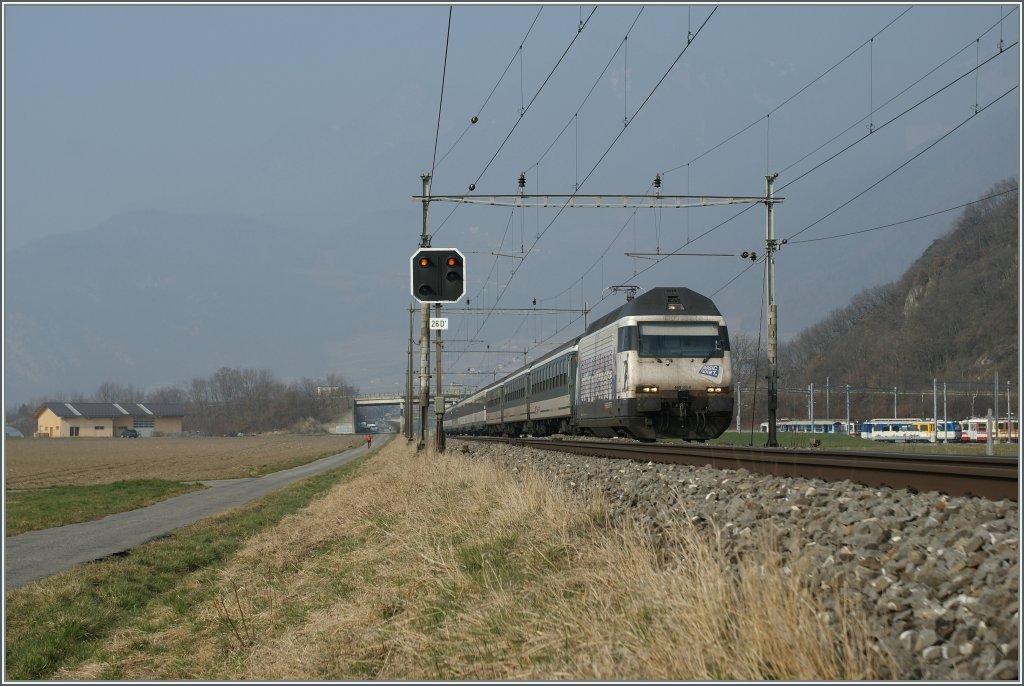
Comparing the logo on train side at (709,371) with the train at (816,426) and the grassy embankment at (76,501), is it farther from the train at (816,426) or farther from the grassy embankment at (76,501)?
the train at (816,426)

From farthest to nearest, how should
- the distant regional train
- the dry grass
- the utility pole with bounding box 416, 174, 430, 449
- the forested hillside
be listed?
the forested hillside < the utility pole with bounding box 416, 174, 430, 449 < the distant regional train < the dry grass

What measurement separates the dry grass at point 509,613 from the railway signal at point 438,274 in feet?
19.2

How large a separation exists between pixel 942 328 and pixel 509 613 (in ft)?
299

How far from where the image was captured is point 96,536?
869 inches

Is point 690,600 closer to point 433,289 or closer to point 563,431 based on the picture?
point 433,289

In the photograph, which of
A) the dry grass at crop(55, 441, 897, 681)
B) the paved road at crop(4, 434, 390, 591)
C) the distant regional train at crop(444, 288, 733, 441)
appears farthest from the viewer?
the distant regional train at crop(444, 288, 733, 441)

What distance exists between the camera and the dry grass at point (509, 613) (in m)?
5.03

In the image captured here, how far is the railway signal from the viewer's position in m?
19.4

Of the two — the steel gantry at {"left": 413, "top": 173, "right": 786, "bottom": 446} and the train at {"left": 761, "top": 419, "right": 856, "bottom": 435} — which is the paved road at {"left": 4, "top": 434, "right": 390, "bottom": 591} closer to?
the steel gantry at {"left": 413, "top": 173, "right": 786, "bottom": 446}

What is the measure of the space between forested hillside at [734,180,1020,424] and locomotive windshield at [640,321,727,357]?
43906 mm

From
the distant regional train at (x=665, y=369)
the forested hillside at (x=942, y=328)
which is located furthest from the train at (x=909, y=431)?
the distant regional train at (x=665, y=369)

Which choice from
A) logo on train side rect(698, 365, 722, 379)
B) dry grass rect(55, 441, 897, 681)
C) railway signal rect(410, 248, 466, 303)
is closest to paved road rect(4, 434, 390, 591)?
dry grass rect(55, 441, 897, 681)

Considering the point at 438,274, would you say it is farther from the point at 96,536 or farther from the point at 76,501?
the point at 76,501

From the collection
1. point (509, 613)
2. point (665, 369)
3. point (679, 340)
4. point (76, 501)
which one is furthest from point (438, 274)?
point (76, 501)
